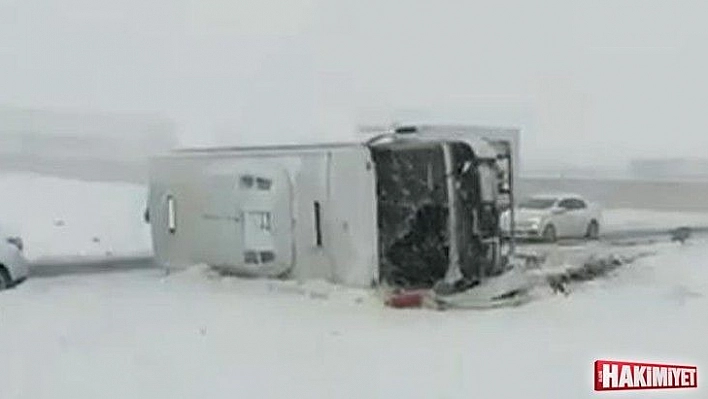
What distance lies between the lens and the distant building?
400cm

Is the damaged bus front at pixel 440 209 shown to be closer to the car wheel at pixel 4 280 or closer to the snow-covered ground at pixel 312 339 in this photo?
the snow-covered ground at pixel 312 339

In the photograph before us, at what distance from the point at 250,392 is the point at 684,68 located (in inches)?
74.1

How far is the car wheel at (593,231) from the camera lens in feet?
13.5

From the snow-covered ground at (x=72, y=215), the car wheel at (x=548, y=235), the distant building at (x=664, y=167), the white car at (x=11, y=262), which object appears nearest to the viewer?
the snow-covered ground at (x=72, y=215)

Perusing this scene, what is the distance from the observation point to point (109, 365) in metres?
3.48

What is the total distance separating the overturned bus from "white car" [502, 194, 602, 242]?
0.13 m

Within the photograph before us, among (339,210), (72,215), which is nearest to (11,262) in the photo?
(72,215)

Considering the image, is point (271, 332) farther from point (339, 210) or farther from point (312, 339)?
point (339, 210)

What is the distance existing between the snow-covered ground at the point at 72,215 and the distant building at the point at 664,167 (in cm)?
169

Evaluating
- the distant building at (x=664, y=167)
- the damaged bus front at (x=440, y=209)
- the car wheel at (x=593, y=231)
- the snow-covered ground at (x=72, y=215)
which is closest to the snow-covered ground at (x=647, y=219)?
the car wheel at (x=593, y=231)

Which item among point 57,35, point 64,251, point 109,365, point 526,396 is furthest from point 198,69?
point 526,396

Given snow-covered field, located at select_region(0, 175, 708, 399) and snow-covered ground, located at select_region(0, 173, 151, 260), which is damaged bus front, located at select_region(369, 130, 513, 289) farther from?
snow-covered ground, located at select_region(0, 173, 151, 260)

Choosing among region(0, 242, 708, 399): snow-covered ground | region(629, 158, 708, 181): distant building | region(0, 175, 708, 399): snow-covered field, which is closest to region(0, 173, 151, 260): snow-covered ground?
region(0, 175, 708, 399): snow-covered field

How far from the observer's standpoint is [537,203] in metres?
4.23
